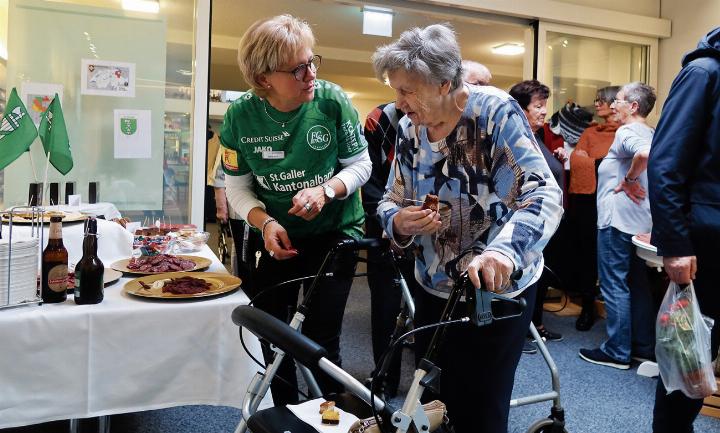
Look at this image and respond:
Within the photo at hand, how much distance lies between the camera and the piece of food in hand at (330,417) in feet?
3.99

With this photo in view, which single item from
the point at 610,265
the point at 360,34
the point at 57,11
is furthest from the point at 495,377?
the point at 360,34

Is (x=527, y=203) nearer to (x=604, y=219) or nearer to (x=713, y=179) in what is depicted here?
(x=713, y=179)

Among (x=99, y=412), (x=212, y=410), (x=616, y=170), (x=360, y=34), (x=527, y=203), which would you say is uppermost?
(x=360, y=34)

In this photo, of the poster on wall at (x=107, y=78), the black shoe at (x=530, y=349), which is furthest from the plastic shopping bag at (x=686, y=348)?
the poster on wall at (x=107, y=78)

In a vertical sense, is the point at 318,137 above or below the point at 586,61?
below

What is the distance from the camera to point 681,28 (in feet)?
16.1

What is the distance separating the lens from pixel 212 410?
2.44 metres

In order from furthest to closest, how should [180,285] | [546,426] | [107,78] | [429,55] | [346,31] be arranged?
[346,31] < [107,78] < [546,426] < [180,285] < [429,55]

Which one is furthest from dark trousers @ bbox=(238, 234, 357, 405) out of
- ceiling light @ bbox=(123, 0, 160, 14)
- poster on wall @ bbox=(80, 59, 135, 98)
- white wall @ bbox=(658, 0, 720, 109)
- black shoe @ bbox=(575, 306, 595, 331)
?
white wall @ bbox=(658, 0, 720, 109)

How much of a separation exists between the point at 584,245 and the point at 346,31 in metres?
3.94

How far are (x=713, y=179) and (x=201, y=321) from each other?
4.63 ft

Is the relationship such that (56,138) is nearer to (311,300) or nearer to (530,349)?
(311,300)

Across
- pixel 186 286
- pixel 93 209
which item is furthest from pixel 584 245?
pixel 186 286

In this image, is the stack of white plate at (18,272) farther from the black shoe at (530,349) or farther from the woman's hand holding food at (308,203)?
the black shoe at (530,349)
